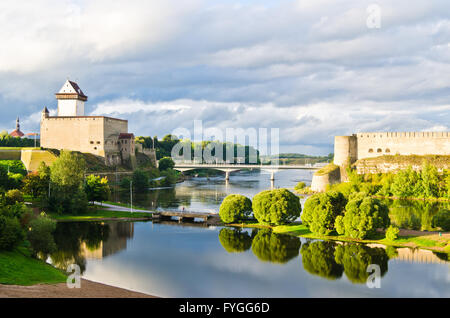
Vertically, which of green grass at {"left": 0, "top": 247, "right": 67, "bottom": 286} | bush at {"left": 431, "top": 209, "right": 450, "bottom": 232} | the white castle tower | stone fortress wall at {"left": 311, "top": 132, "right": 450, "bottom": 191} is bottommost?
green grass at {"left": 0, "top": 247, "right": 67, "bottom": 286}

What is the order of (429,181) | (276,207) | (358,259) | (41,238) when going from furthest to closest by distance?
1. (429,181)
2. (276,207)
3. (41,238)
4. (358,259)

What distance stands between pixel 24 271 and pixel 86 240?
351 inches

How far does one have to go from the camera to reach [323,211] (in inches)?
1173

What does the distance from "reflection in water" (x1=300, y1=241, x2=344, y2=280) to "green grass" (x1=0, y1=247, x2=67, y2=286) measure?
1244 cm

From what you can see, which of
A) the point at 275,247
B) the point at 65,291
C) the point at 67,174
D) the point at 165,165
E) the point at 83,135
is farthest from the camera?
the point at 165,165

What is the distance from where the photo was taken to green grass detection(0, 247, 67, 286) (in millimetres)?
19812

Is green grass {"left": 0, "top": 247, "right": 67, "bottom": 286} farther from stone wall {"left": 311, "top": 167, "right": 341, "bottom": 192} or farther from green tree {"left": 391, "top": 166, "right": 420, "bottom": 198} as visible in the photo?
green tree {"left": 391, "top": 166, "right": 420, "bottom": 198}

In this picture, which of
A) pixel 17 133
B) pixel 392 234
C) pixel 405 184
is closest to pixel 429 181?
pixel 405 184

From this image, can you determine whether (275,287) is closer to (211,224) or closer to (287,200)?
(287,200)

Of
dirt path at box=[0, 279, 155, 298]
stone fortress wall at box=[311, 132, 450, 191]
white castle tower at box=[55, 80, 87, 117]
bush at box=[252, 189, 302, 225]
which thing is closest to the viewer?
dirt path at box=[0, 279, 155, 298]

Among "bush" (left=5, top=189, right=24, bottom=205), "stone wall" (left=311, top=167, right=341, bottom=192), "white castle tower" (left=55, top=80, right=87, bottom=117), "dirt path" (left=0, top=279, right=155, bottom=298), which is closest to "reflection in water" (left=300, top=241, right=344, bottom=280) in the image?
"dirt path" (left=0, top=279, right=155, bottom=298)

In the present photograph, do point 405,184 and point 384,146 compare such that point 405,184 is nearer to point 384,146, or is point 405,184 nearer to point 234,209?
point 384,146
